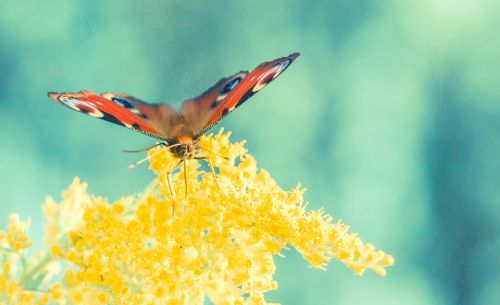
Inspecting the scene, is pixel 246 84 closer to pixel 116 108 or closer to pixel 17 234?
pixel 116 108

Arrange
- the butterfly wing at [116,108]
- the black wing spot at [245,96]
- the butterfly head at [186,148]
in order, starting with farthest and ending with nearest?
1. the butterfly head at [186,148]
2. the black wing spot at [245,96]
3. the butterfly wing at [116,108]

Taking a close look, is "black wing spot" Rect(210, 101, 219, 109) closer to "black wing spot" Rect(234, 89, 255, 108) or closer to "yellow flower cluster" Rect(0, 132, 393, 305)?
"black wing spot" Rect(234, 89, 255, 108)

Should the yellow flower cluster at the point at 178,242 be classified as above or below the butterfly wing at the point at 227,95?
below

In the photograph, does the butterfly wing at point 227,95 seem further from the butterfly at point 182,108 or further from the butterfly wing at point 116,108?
the butterfly wing at point 116,108

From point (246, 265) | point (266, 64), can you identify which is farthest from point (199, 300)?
point (266, 64)

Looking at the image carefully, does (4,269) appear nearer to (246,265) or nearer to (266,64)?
(246,265)

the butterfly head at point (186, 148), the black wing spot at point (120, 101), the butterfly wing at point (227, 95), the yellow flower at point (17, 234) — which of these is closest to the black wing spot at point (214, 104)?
the butterfly wing at point (227, 95)

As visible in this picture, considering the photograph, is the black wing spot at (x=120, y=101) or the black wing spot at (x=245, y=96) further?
the black wing spot at (x=245, y=96)
